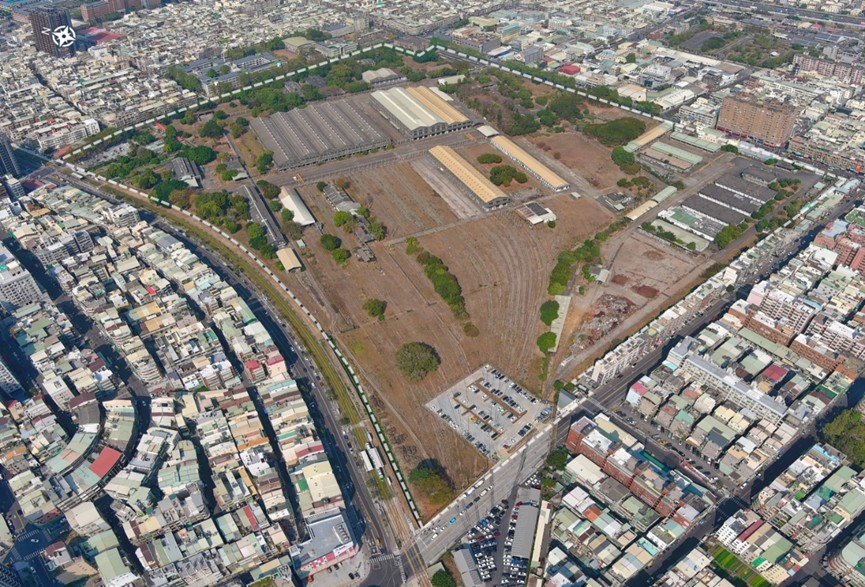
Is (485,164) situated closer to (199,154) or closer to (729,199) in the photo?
(729,199)

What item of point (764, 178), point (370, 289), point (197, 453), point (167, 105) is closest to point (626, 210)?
point (764, 178)

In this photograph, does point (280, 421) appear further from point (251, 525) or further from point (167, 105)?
point (167, 105)

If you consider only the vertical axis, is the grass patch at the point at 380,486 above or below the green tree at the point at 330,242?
below

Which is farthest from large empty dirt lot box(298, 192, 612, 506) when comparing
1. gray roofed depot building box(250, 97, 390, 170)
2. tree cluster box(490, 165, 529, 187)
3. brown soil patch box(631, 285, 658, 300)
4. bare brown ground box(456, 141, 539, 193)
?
gray roofed depot building box(250, 97, 390, 170)

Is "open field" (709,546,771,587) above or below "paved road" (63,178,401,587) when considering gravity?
below

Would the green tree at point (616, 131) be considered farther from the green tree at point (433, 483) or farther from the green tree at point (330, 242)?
the green tree at point (433, 483)

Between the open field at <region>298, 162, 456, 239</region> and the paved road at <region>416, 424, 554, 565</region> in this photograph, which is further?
the open field at <region>298, 162, 456, 239</region>

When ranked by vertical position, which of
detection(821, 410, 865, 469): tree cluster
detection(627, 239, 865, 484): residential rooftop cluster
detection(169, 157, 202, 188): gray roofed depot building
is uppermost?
detection(169, 157, 202, 188): gray roofed depot building

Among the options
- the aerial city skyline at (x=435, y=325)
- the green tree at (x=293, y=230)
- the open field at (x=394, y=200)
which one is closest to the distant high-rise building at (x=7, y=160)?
the aerial city skyline at (x=435, y=325)

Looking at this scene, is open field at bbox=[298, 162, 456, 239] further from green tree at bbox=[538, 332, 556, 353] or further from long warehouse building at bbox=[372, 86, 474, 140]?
green tree at bbox=[538, 332, 556, 353]
